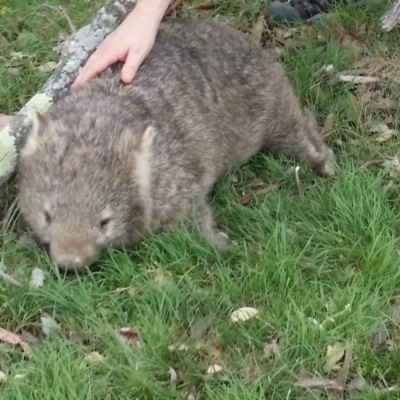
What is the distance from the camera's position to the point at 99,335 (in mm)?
3387

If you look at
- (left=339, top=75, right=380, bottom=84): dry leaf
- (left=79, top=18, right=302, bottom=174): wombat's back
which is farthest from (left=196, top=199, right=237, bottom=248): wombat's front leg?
(left=339, top=75, right=380, bottom=84): dry leaf

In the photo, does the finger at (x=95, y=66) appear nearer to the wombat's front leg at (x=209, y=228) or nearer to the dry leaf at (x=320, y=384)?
the wombat's front leg at (x=209, y=228)

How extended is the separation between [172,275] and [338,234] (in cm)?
84

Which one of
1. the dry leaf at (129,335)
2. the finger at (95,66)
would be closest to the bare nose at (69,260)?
the dry leaf at (129,335)

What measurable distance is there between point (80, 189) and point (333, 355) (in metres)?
1.29

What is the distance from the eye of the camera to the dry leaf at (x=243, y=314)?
3.46m

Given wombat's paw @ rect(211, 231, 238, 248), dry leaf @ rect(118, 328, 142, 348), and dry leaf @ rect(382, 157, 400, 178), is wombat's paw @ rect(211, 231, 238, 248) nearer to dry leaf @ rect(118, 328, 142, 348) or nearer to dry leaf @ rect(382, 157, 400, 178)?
dry leaf @ rect(118, 328, 142, 348)

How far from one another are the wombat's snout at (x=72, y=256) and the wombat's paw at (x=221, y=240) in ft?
2.08

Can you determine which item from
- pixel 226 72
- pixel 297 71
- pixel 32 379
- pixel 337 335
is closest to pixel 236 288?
pixel 337 335

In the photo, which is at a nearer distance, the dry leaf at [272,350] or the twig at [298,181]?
the dry leaf at [272,350]

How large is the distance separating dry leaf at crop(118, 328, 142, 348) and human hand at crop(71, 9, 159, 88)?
1278 mm

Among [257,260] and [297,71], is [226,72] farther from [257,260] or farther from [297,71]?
[257,260]

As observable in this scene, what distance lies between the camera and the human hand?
4.05 metres

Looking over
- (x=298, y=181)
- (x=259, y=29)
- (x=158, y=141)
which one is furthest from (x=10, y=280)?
(x=259, y=29)
